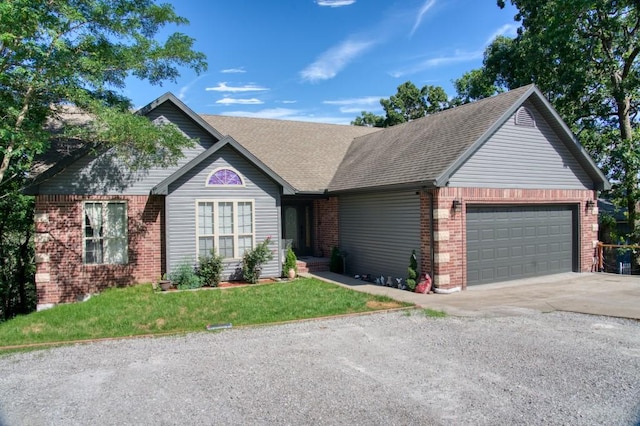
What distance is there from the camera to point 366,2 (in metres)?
19.1

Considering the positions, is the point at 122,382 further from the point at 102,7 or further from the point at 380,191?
the point at 380,191

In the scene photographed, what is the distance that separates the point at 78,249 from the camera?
12633 millimetres

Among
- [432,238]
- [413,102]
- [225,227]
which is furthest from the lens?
[413,102]

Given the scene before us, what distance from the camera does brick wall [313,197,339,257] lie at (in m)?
17.1

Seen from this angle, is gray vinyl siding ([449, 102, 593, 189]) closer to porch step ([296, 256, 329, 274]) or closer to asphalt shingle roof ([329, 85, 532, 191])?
asphalt shingle roof ([329, 85, 532, 191])

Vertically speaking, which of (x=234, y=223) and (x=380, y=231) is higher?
(x=234, y=223)

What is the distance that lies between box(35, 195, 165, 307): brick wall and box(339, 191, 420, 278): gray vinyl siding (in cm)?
627

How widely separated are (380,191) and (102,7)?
8720 millimetres

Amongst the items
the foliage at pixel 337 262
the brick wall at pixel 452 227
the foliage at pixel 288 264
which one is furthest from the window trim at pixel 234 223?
the brick wall at pixel 452 227

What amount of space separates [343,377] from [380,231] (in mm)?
8642

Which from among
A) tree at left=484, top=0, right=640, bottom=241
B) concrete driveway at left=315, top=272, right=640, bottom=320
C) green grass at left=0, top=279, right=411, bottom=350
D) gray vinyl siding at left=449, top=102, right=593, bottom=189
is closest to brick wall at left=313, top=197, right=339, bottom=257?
concrete driveway at left=315, top=272, right=640, bottom=320

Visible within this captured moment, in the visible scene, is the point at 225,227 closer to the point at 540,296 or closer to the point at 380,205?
the point at 380,205

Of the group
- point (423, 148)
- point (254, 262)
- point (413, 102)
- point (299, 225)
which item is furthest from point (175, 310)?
point (413, 102)

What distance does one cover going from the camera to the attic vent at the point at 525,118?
14.0 m
